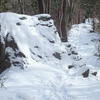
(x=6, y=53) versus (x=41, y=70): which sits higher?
(x=6, y=53)

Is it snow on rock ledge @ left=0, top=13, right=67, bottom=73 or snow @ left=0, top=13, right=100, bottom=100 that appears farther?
snow on rock ledge @ left=0, top=13, right=67, bottom=73

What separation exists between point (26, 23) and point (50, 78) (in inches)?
89.5

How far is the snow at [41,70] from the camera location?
461 centimetres

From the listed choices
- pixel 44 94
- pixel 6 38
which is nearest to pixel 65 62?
pixel 6 38

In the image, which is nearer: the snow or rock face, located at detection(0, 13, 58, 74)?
the snow

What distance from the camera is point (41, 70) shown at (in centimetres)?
587

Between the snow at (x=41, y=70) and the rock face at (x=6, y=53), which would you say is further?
the rock face at (x=6, y=53)

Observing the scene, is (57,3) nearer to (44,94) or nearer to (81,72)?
(81,72)

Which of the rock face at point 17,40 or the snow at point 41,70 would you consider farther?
the rock face at point 17,40

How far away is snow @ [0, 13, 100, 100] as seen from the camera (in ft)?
15.1

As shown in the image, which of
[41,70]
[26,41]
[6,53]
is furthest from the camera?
[26,41]

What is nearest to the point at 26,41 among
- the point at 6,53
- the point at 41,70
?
the point at 6,53

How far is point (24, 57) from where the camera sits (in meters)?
6.14

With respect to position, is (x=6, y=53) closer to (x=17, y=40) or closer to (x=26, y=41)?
(x=17, y=40)
